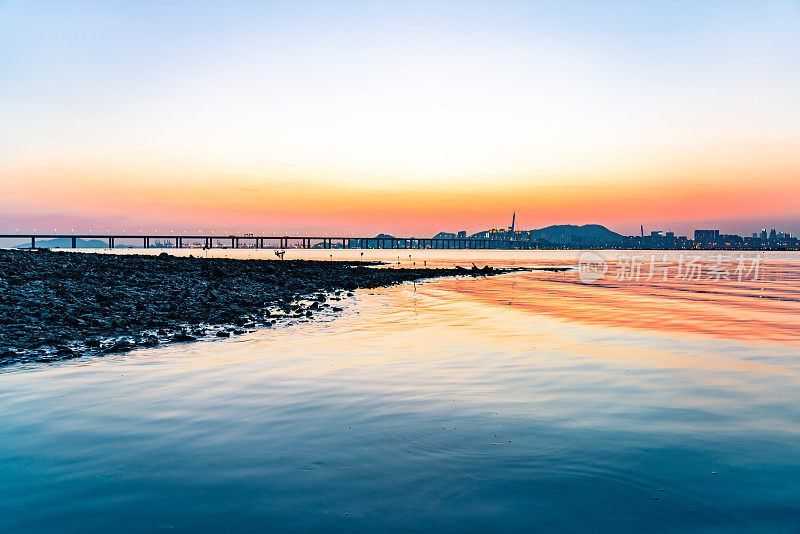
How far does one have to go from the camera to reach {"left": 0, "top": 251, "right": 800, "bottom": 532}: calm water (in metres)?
5.56

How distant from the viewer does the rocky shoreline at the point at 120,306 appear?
51.7 feet

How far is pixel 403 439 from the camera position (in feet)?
26.0

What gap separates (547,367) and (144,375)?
32.8 feet

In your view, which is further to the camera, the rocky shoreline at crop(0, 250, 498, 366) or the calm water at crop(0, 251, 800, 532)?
the rocky shoreline at crop(0, 250, 498, 366)

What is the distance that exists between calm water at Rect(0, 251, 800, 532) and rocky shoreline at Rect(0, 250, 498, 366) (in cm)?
233

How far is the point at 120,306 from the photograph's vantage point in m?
22.2

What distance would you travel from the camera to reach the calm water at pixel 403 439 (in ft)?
18.2

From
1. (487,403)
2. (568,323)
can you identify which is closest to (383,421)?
(487,403)

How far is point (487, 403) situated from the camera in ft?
33.0

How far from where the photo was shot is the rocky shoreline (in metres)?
15.8

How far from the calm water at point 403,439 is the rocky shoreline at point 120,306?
2326mm

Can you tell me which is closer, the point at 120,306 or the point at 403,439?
the point at 403,439

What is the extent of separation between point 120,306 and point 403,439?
18684 mm

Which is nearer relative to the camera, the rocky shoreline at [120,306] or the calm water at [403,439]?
the calm water at [403,439]
